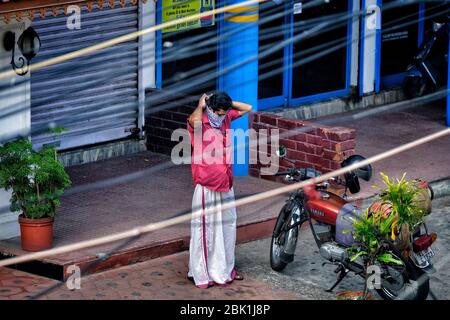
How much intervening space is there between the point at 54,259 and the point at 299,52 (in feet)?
21.0

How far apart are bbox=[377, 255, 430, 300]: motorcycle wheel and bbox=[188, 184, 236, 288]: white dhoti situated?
55.2 inches

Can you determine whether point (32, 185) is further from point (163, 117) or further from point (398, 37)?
point (398, 37)

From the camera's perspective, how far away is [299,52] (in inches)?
621

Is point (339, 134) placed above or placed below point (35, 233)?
above

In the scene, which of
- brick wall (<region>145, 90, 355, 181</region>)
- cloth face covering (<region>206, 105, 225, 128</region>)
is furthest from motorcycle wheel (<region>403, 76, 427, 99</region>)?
cloth face covering (<region>206, 105, 225, 128</region>)

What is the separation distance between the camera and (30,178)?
10.5 meters

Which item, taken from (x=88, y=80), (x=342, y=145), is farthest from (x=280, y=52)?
(x=342, y=145)

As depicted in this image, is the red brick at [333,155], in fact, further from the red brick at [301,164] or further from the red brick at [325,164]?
the red brick at [301,164]

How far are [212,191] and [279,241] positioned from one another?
878 millimetres

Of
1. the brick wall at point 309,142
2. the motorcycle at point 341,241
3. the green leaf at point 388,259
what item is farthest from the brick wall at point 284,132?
the green leaf at point 388,259

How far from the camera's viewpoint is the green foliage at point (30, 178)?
10.4 meters

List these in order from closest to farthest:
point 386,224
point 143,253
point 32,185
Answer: point 386,224, point 32,185, point 143,253

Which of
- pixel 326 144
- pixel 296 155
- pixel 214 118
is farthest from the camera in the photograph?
pixel 296 155
